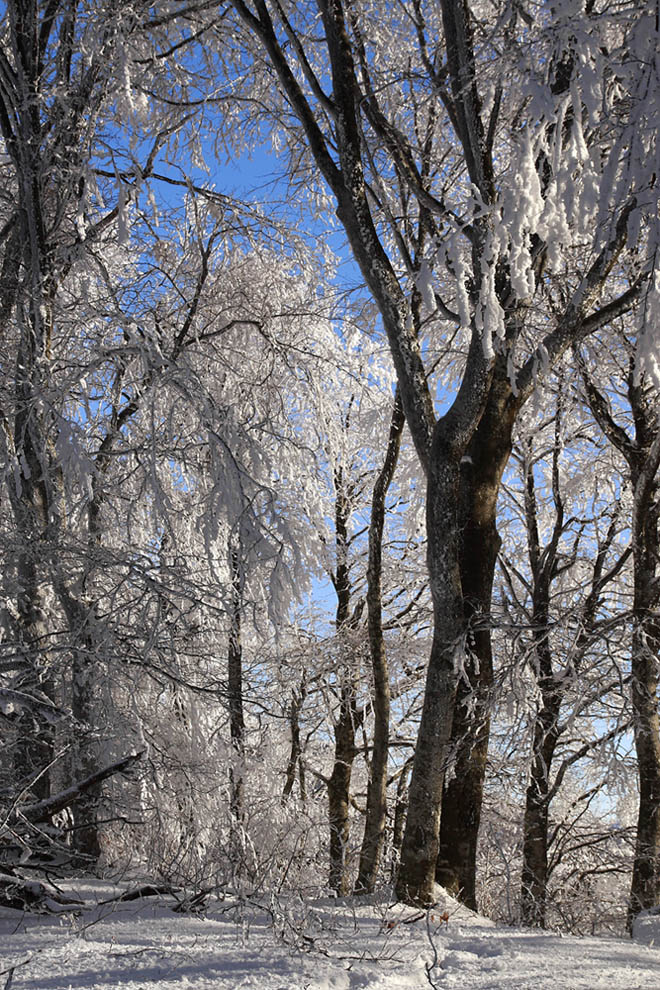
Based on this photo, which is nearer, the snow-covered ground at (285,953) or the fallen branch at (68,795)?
the snow-covered ground at (285,953)

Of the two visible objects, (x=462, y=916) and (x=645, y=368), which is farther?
(x=462, y=916)

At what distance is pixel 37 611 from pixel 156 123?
15.9ft

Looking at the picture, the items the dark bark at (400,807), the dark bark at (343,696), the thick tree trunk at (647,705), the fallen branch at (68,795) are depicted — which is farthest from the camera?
the dark bark at (400,807)

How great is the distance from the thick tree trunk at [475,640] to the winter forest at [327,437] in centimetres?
2

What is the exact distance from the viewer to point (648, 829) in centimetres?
747

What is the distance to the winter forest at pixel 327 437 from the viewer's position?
4246 millimetres

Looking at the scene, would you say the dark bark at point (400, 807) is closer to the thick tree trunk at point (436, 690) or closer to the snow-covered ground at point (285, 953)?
the thick tree trunk at point (436, 690)

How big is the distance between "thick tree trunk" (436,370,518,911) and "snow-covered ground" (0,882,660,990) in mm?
1036

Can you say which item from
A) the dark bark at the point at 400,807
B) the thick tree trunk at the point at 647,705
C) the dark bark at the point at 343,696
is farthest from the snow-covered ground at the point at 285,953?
the dark bark at the point at 400,807

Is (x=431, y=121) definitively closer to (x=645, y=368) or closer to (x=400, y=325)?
(x=400, y=325)

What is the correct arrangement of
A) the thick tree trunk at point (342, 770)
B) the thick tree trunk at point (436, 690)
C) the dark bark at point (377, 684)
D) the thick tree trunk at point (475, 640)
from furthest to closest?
the thick tree trunk at point (342, 770) < the dark bark at point (377, 684) < the thick tree trunk at point (475, 640) < the thick tree trunk at point (436, 690)

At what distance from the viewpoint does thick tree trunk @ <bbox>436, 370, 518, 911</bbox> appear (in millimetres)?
5243

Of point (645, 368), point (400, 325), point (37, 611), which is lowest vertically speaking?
point (37, 611)

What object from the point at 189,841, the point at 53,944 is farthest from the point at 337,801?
the point at 53,944
